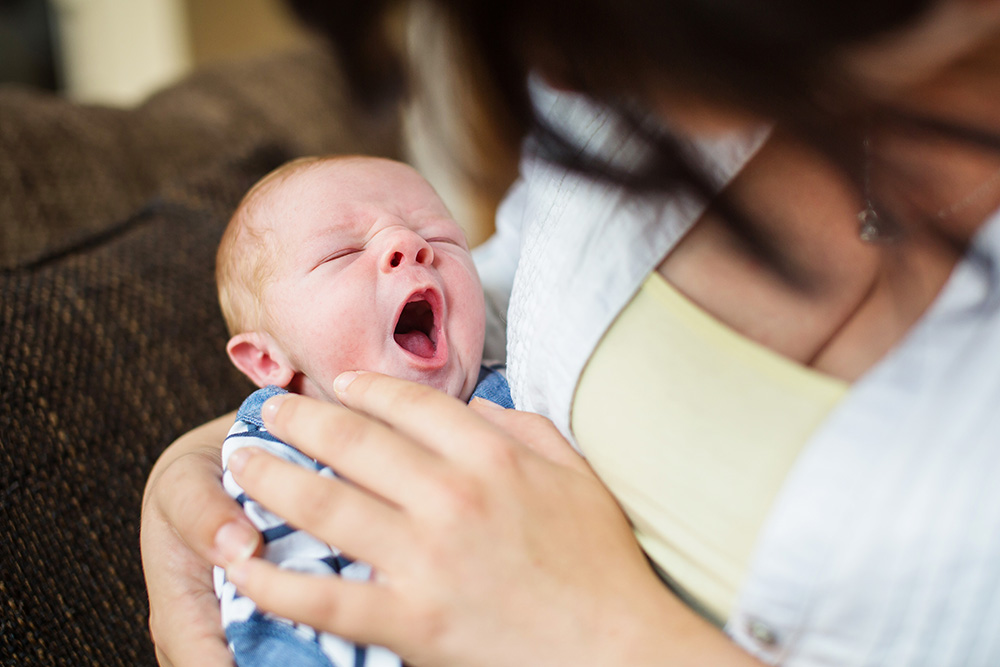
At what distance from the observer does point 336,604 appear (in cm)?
45

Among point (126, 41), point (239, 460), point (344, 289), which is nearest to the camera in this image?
point (239, 460)

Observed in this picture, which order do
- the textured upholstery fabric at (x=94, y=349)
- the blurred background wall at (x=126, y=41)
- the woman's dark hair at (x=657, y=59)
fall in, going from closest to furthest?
the woman's dark hair at (x=657, y=59), the textured upholstery fabric at (x=94, y=349), the blurred background wall at (x=126, y=41)

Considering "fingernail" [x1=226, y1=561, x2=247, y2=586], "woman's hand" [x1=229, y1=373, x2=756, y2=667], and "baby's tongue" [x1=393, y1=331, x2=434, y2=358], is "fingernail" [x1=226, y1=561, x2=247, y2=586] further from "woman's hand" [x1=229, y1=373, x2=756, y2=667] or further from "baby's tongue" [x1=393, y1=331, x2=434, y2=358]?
"baby's tongue" [x1=393, y1=331, x2=434, y2=358]

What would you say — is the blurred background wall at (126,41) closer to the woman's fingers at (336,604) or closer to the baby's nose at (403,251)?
the baby's nose at (403,251)

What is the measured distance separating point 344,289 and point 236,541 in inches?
9.4

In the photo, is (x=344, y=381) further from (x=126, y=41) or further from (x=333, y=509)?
(x=126, y=41)

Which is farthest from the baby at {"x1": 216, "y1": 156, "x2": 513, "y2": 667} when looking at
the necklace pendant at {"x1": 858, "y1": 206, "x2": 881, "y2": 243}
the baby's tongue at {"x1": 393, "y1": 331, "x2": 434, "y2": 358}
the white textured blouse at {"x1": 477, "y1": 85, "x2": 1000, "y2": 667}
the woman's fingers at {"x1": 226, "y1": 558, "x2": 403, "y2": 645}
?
the necklace pendant at {"x1": 858, "y1": 206, "x2": 881, "y2": 243}

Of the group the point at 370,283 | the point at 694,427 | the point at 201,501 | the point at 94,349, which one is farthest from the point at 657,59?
the point at 94,349

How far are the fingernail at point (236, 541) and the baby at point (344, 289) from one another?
0.12ft

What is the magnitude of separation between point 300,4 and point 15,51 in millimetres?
3301

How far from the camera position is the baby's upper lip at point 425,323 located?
65cm

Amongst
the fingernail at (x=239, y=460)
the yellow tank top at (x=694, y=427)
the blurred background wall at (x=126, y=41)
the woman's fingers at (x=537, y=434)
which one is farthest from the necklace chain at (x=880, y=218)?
the blurred background wall at (x=126, y=41)

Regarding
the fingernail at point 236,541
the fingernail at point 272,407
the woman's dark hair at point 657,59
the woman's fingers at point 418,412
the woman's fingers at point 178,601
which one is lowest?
the woman's fingers at point 178,601

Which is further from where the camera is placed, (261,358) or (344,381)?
(261,358)
